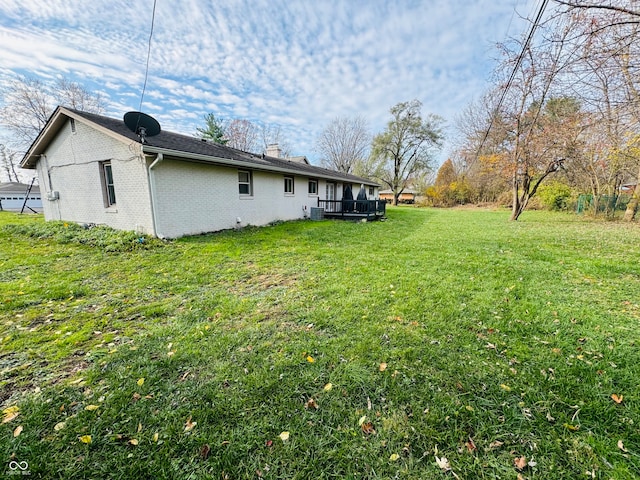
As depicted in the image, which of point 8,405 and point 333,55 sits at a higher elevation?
point 333,55

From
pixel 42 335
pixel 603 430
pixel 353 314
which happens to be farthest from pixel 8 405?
pixel 603 430

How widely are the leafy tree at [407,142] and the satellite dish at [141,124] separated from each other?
29069mm

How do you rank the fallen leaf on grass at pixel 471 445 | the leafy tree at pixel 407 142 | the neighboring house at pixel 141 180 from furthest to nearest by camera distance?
the leafy tree at pixel 407 142
the neighboring house at pixel 141 180
the fallen leaf on grass at pixel 471 445

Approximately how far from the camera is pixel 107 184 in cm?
914

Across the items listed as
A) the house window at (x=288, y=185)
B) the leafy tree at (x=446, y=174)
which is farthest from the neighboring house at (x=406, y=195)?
the house window at (x=288, y=185)

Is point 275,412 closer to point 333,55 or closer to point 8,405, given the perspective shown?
point 8,405

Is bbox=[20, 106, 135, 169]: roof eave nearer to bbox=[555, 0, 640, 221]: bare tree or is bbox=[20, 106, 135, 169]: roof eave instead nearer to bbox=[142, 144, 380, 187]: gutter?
bbox=[142, 144, 380, 187]: gutter

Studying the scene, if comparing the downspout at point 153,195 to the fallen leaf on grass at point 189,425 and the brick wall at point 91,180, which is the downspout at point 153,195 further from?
the fallen leaf on grass at point 189,425

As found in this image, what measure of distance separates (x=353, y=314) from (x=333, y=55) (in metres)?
11.7

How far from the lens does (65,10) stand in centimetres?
634

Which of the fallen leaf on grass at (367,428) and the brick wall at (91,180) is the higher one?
the brick wall at (91,180)

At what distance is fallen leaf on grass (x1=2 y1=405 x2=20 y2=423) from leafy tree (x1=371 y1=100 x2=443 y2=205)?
1380 inches

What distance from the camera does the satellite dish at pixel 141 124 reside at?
758 centimetres

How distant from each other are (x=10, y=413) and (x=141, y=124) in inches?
324
